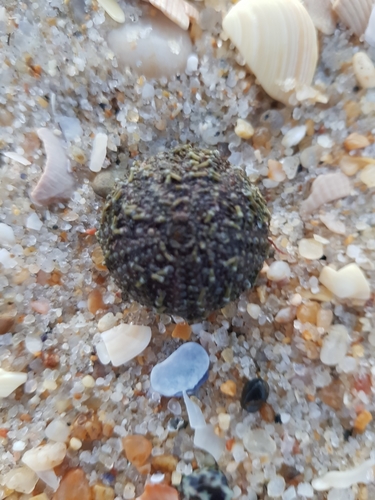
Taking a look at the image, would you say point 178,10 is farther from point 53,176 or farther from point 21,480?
point 21,480

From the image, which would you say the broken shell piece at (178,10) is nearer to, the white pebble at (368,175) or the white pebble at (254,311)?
the white pebble at (368,175)

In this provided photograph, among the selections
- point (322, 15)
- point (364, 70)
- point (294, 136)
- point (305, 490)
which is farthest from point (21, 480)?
point (322, 15)

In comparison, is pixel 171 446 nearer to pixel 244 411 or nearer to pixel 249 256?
pixel 244 411

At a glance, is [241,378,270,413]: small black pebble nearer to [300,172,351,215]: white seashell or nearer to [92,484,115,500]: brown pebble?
[92,484,115,500]: brown pebble

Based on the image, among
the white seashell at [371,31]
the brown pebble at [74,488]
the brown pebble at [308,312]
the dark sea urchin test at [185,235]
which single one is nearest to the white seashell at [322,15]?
the white seashell at [371,31]

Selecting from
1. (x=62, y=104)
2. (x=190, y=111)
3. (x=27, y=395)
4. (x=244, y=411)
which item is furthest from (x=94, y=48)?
(x=244, y=411)

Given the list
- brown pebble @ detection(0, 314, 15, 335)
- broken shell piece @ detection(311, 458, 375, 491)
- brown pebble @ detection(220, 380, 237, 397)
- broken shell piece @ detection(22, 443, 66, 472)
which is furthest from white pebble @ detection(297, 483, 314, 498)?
brown pebble @ detection(0, 314, 15, 335)
